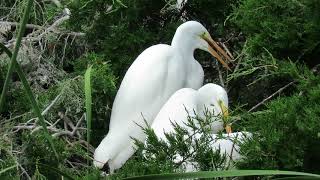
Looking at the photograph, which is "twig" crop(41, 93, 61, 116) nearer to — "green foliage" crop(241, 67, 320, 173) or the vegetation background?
the vegetation background

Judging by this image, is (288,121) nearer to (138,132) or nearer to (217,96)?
(217,96)

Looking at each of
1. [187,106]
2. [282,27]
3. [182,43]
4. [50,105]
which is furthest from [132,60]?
[282,27]

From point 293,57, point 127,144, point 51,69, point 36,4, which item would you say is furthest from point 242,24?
point 36,4

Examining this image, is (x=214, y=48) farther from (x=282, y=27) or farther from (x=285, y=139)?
(x=285, y=139)

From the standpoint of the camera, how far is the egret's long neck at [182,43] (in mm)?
2867

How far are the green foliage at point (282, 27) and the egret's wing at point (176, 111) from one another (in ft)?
0.89

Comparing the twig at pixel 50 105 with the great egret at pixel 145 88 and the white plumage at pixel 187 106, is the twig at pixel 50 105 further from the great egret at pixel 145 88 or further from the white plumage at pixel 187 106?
the white plumage at pixel 187 106

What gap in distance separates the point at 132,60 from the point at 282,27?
773 millimetres

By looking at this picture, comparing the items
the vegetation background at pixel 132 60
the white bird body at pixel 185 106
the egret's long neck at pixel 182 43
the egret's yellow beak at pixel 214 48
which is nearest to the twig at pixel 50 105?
the vegetation background at pixel 132 60

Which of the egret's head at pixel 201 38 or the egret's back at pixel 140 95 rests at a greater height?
the egret's head at pixel 201 38

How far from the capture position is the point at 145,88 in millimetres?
2748

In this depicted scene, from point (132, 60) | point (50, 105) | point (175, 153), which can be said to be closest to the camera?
point (175, 153)

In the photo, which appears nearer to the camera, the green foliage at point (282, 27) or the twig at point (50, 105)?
the green foliage at point (282, 27)

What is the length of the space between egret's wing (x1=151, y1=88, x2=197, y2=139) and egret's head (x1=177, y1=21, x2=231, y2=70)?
0.34 metres
